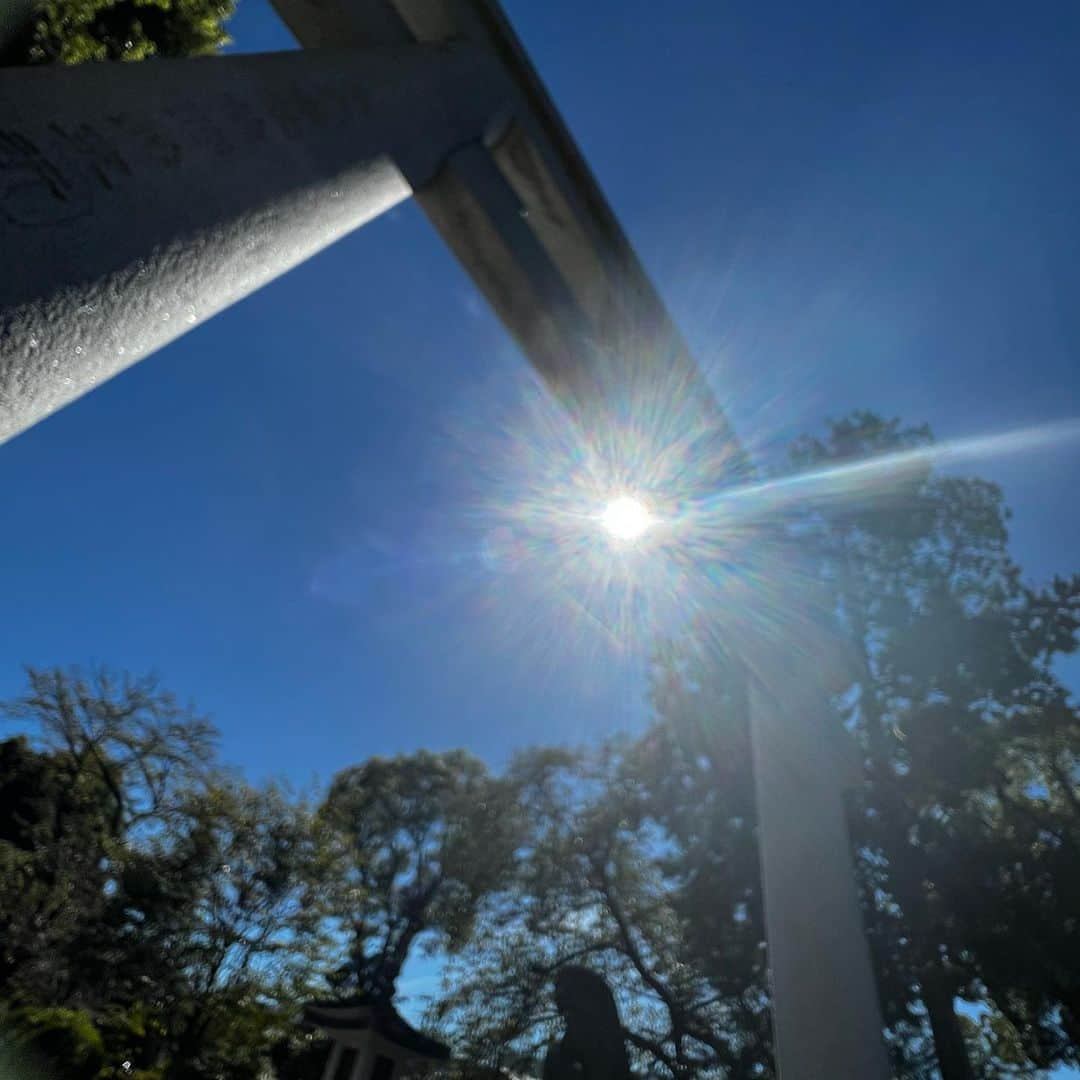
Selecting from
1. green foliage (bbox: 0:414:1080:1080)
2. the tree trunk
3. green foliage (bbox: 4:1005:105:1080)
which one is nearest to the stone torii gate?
green foliage (bbox: 0:414:1080:1080)

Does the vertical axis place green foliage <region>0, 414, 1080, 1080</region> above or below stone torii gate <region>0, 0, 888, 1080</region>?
above

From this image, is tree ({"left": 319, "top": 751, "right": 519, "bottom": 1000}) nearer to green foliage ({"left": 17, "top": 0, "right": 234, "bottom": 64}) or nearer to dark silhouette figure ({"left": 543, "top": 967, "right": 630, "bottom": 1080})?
dark silhouette figure ({"left": 543, "top": 967, "right": 630, "bottom": 1080})

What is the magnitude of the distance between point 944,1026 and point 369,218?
1486 cm

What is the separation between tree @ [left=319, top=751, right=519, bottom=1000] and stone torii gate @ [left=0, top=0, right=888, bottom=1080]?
1186 centimetres

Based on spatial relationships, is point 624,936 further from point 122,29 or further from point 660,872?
point 122,29

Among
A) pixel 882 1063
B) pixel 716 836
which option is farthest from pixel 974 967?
pixel 882 1063

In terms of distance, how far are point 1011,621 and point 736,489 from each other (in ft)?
40.5

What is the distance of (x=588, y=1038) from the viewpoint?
37.1 ft

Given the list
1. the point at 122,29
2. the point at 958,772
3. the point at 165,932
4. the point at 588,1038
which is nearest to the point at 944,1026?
the point at 958,772

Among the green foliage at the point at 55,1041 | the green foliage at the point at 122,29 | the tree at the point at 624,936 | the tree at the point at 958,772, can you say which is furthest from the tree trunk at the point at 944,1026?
the green foliage at the point at 122,29

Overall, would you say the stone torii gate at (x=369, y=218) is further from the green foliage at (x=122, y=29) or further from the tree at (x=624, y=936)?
the tree at (x=624, y=936)

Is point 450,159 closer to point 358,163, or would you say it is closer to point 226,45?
point 358,163

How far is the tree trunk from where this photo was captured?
10.9 metres

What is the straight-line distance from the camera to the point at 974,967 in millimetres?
11180
